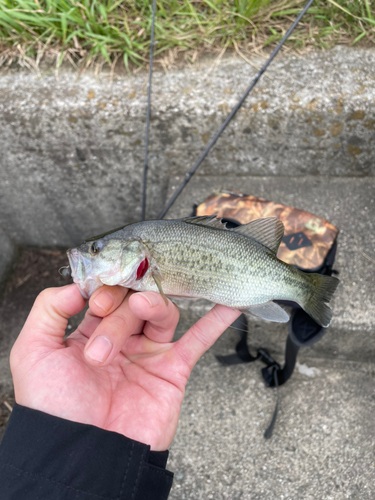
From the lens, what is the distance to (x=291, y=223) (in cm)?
253

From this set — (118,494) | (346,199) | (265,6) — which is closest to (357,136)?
(346,199)

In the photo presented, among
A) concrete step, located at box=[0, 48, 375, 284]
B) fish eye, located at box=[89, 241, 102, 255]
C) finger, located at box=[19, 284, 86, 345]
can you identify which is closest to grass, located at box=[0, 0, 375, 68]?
concrete step, located at box=[0, 48, 375, 284]

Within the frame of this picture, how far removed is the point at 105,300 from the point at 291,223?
1587 millimetres

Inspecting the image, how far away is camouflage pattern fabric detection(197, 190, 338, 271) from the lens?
Result: 239 centimetres

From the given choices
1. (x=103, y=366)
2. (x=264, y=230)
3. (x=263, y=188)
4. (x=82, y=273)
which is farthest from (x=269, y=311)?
(x=263, y=188)

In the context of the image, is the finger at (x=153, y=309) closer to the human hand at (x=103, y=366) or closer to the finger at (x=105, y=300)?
the human hand at (x=103, y=366)

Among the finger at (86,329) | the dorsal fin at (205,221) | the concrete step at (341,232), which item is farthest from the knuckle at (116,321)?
the concrete step at (341,232)

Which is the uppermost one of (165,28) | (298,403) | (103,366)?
(165,28)

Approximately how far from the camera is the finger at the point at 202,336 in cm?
195

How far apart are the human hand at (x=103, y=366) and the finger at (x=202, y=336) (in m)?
0.02

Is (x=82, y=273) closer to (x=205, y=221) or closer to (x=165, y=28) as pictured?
(x=205, y=221)

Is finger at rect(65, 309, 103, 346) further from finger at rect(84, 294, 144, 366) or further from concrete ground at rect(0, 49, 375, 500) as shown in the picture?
concrete ground at rect(0, 49, 375, 500)

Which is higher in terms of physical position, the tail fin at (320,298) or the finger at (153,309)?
the finger at (153,309)

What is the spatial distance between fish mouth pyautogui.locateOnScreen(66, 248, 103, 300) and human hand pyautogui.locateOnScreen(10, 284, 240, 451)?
60 millimetres
